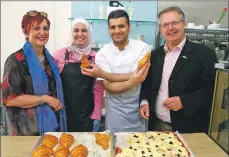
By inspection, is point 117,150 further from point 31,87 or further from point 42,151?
point 31,87

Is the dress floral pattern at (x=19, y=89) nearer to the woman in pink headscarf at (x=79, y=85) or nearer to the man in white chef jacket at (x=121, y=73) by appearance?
the woman in pink headscarf at (x=79, y=85)

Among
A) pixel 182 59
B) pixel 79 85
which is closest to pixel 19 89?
pixel 79 85

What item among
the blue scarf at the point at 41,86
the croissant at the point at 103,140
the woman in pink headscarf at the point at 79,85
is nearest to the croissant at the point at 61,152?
the croissant at the point at 103,140

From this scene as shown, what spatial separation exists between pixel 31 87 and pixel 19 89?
73 mm

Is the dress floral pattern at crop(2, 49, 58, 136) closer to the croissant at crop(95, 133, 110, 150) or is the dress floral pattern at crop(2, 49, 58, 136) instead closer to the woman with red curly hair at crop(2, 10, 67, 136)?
the woman with red curly hair at crop(2, 10, 67, 136)

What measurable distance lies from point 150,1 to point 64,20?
1.08m

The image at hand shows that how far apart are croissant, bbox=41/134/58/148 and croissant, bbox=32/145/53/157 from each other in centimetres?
3

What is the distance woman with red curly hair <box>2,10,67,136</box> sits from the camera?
1.33 metres

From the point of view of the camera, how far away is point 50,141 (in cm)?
115

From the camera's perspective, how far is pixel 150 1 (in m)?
2.66

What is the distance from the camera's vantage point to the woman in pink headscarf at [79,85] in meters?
1.56

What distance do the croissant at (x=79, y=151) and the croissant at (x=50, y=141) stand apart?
13 centimetres

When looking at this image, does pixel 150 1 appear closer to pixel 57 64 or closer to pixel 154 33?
pixel 154 33

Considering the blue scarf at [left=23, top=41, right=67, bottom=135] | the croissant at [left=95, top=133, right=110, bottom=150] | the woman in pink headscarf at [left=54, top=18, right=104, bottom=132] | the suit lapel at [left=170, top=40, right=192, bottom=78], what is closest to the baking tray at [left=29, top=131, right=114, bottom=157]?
the croissant at [left=95, top=133, right=110, bottom=150]
